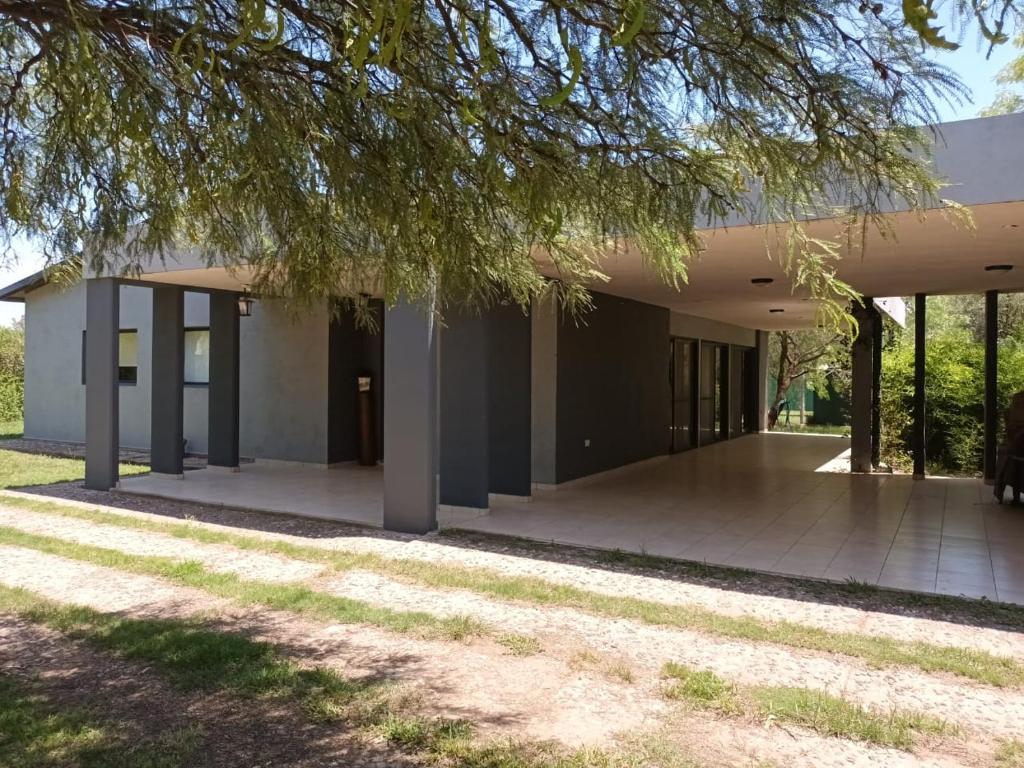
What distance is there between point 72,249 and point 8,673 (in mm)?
2188

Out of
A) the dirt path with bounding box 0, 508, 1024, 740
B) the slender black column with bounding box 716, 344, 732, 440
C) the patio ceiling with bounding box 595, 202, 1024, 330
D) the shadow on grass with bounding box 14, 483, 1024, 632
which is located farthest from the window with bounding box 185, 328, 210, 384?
the slender black column with bounding box 716, 344, 732, 440

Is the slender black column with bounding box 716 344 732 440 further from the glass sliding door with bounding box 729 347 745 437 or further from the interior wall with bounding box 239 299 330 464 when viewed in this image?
the interior wall with bounding box 239 299 330 464

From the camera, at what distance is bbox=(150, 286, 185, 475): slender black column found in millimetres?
10115

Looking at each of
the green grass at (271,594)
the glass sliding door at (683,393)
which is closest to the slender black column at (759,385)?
the glass sliding door at (683,393)

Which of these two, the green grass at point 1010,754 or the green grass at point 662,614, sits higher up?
the green grass at point 662,614

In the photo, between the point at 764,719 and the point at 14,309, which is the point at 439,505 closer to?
the point at 764,719

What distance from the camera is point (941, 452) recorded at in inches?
460

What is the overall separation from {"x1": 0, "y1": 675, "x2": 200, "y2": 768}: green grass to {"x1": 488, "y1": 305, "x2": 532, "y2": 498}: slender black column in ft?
18.1

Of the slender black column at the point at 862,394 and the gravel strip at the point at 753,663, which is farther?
the slender black column at the point at 862,394

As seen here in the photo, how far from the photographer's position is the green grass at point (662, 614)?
3.80 meters

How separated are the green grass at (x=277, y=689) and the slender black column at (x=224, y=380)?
6.29m

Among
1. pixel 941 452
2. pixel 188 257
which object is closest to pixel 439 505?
pixel 188 257

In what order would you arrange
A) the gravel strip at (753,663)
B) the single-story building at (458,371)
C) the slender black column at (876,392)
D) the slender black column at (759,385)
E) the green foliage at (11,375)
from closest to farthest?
the gravel strip at (753,663)
the single-story building at (458,371)
the slender black column at (876,392)
the slender black column at (759,385)
the green foliage at (11,375)

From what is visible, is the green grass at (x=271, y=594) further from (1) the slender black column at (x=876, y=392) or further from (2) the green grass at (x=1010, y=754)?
(1) the slender black column at (x=876, y=392)
